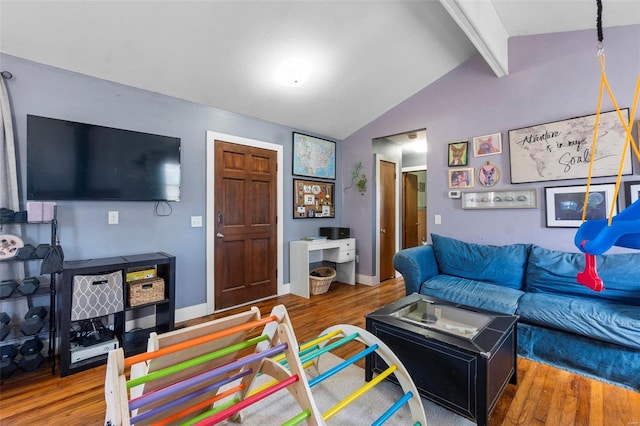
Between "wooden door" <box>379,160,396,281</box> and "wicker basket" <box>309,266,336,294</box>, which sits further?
"wooden door" <box>379,160,396,281</box>

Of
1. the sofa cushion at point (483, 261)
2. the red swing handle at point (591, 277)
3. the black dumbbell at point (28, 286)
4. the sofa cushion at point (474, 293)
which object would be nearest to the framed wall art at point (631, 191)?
the sofa cushion at point (483, 261)

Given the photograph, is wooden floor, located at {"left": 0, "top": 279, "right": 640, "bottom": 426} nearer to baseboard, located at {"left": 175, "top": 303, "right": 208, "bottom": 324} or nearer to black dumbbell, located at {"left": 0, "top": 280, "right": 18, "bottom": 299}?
black dumbbell, located at {"left": 0, "top": 280, "right": 18, "bottom": 299}

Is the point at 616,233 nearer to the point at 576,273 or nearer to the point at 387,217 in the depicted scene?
the point at 576,273

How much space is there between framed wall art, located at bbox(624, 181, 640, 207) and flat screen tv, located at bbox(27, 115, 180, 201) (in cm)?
420

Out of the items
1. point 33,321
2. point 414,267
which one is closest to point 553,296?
point 414,267

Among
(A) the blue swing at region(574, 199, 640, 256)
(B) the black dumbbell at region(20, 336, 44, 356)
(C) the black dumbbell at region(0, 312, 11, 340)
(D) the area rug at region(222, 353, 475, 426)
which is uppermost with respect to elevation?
(A) the blue swing at region(574, 199, 640, 256)

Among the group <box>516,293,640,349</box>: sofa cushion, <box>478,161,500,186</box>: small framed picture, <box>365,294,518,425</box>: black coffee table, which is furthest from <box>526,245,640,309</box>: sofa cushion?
<box>365,294,518,425</box>: black coffee table

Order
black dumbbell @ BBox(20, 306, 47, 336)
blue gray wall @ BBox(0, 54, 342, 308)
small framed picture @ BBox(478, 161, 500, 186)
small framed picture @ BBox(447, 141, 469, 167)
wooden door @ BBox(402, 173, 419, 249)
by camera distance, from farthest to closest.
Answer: wooden door @ BBox(402, 173, 419, 249)
small framed picture @ BBox(447, 141, 469, 167)
small framed picture @ BBox(478, 161, 500, 186)
blue gray wall @ BBox(0, 54, 342, 308)
black dumbbell @ BBox(20, 306, 47, 336)

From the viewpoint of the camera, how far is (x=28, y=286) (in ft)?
6.44

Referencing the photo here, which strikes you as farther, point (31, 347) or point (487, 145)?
point (487, 145)

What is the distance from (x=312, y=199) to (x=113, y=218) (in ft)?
8.20

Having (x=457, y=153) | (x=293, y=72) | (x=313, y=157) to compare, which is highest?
(x=293, y=72)

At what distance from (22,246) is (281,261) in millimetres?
2515

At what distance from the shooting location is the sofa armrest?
9.50 feet
